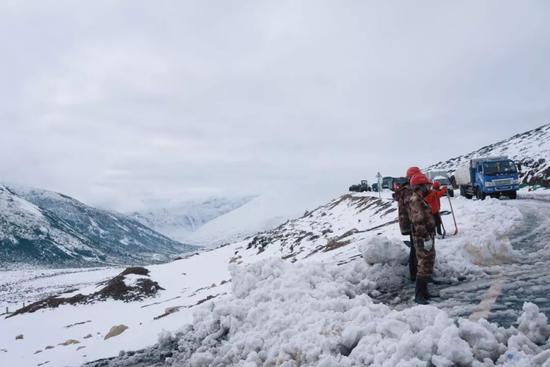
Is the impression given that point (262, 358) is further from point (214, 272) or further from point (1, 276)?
point (1, 276)

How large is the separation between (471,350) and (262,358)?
317cm

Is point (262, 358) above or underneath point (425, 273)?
underneath

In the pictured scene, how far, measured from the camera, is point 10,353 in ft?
76.1

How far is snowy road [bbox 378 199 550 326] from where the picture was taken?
6.66m

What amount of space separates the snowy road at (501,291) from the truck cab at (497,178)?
748 inches

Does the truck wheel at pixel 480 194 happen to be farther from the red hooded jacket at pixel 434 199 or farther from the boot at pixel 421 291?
the boot at pixel 421 291

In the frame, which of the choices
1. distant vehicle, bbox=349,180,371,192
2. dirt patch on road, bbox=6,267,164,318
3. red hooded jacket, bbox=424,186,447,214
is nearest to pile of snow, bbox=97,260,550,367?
red hooded jacket, bbox=424,186,447,214

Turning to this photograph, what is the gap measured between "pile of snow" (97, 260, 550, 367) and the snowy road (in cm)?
104

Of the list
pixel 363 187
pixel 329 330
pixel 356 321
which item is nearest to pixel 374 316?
pixel 356 321

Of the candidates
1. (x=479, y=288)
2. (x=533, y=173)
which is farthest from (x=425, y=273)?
(x=533, y=173)

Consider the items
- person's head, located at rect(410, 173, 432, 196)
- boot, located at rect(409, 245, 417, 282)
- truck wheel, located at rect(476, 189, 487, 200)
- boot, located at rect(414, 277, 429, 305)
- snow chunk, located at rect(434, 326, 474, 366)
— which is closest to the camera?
snow chunk, located at rect(434, 326, 474, 366)

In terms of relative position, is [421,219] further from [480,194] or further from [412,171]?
[480,194]

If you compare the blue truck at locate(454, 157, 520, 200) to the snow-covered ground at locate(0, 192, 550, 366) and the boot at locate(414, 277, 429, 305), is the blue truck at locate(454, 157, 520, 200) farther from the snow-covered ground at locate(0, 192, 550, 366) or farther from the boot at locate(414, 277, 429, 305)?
the boot at locate(414, 277, 429, 305)

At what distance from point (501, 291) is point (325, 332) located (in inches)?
143
